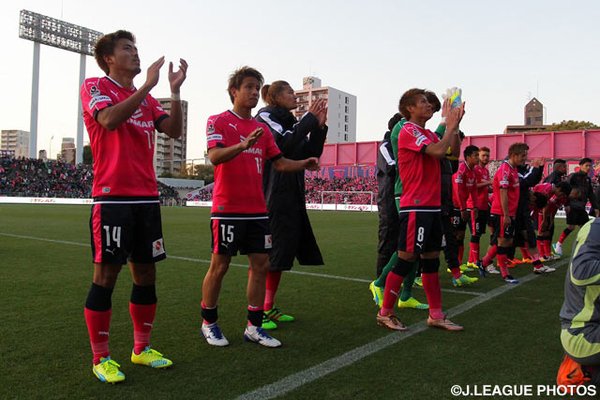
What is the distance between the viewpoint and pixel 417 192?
4.10 m

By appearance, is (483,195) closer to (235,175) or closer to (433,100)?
(433,100)

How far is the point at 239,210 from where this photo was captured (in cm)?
361

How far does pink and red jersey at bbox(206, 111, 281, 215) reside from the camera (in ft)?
11.8

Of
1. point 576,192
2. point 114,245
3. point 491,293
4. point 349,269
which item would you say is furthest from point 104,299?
point 576,192

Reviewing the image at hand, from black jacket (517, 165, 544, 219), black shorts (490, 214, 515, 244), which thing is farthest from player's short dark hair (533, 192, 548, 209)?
black shorts (490, 214, 515, 244)

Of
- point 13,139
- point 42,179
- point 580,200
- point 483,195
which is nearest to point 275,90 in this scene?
→ point 483,195

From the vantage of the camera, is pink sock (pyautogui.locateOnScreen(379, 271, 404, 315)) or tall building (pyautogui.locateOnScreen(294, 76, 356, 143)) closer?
pink sock (pyautogui.locateOnScreen(379, 271, 404, 315))

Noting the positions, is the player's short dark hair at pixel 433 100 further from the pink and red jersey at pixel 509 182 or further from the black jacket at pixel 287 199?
the pink and red jersey at pixel 509 182

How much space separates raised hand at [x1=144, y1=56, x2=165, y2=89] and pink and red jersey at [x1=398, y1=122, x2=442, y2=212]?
2.07 meters

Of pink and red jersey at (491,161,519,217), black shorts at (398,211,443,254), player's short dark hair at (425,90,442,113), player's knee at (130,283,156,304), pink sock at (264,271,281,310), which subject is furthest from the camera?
pink and red jersey at (491,161,519,217)

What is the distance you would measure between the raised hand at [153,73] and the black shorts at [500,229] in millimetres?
5367

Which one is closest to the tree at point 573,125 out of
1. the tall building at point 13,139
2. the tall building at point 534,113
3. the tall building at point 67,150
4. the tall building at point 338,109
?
the tall building at point 338,109

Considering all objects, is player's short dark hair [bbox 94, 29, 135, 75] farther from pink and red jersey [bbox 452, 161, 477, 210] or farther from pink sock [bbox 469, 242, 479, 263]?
pink sock [bbox 469, 242, 479, 263]

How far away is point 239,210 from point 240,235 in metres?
0.19
